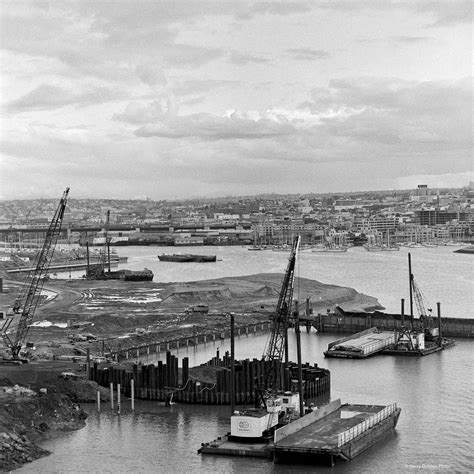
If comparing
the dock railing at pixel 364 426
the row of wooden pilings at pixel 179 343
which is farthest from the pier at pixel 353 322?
the dock railing at pixel 364 426

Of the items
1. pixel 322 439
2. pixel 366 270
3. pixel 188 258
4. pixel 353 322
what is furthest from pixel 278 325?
pixel 188 258

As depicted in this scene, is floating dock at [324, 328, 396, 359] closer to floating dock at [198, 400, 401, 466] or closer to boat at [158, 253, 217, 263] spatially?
floating dock at [198, 400, 401, 466]

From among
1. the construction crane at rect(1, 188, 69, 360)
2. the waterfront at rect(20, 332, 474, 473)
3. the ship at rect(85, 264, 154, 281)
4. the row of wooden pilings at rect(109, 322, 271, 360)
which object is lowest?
the waterfront at rect(20, 332, 474, 473)

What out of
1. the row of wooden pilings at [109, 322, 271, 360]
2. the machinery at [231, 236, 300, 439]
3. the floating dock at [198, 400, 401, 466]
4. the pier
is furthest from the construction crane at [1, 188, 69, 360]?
the floating dock at [198, 400, 401, 466]

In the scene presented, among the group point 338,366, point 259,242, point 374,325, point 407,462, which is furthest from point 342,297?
point 259,242

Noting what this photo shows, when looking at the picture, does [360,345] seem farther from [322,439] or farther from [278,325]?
[322,439]

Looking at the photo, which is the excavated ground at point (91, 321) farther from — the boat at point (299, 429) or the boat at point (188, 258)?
the boat at point (188, 258)
